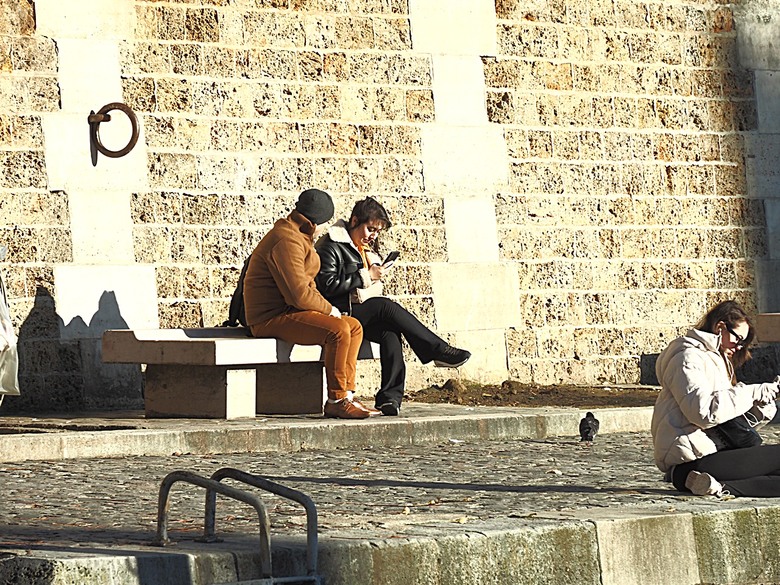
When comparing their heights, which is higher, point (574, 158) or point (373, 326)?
point (574, 158)

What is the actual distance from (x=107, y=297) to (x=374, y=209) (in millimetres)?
1955

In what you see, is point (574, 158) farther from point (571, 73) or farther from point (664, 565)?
point (664, 565)

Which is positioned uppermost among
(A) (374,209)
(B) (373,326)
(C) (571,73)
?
(C) (571,73)

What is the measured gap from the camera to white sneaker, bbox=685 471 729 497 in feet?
23.0

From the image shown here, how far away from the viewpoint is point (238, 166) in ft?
39.2

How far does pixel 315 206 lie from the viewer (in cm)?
1052

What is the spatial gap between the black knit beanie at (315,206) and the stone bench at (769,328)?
10.8 ft

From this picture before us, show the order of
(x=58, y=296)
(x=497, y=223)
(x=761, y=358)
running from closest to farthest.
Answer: (x=58, y=296), (x=497, y=223), (x=761, y=358)

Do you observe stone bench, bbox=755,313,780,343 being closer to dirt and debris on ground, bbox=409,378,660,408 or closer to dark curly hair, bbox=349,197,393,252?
dirt and debris on ground, bbox=409,378,660,408

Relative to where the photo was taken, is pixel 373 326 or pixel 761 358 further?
pixel 761 358

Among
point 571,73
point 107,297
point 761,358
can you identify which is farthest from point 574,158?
point 107,297

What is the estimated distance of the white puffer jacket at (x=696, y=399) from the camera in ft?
23.1

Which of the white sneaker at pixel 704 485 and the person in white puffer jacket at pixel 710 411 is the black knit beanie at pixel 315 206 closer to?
the person in white puffer jacket at pixel 710 411

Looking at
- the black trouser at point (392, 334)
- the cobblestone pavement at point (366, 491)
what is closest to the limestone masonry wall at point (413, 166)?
the black trouser at point (392, 334)
